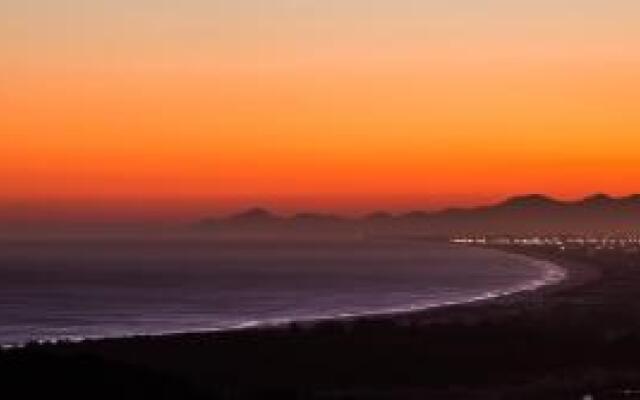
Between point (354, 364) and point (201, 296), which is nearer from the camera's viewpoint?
point (354, 364)

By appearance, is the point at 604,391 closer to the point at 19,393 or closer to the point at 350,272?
the point at 19,393

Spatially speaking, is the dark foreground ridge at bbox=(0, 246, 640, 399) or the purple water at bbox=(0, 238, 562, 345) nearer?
the dark foreground ridge at bbox=(0, 246, 640, 399)

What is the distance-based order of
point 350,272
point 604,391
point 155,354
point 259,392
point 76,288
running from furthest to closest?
point 350,272 < point 76,288 < point 155,354 < point 604,391 < point 259,392

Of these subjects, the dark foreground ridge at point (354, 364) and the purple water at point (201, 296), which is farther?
the purple water at point (201, 296)

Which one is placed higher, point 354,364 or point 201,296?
point 201,296

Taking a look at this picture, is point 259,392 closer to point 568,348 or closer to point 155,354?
point 155,354

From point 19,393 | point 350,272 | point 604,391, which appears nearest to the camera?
point 19,393

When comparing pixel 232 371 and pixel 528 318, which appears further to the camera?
pixel 528 318

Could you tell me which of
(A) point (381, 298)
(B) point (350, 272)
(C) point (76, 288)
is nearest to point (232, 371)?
(A) point (381, 298)
